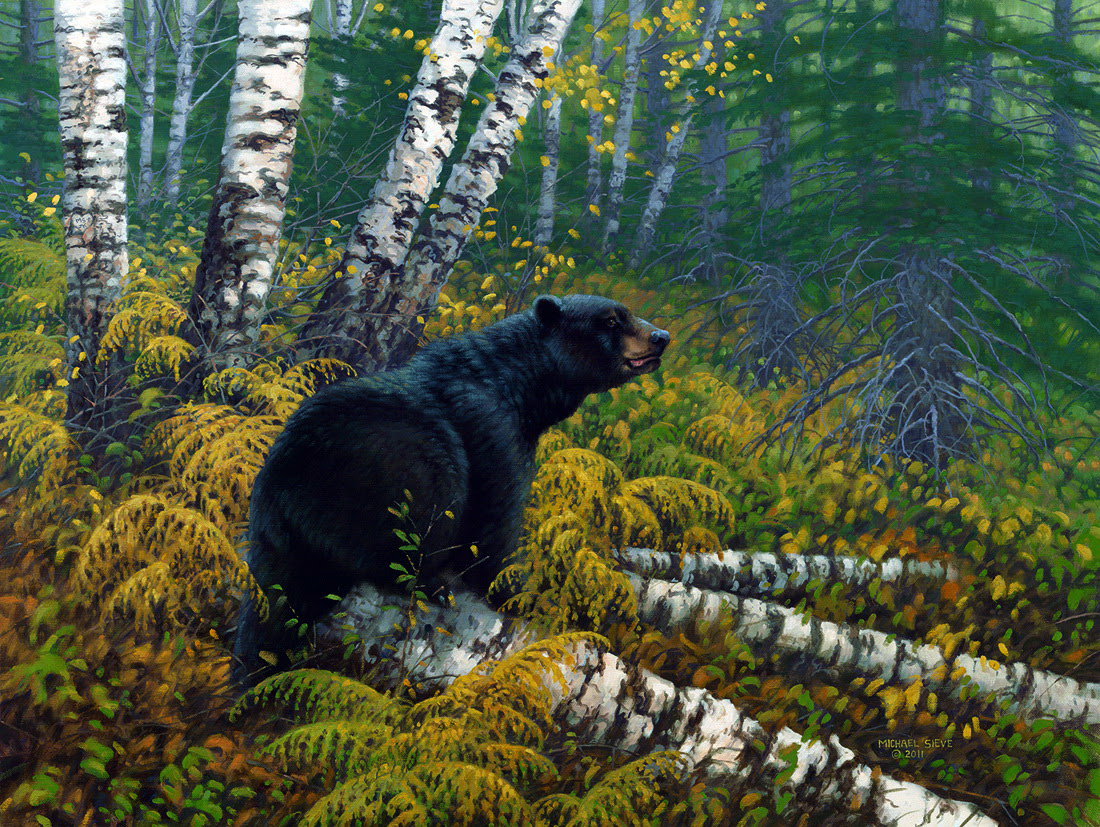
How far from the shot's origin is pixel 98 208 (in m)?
5.84

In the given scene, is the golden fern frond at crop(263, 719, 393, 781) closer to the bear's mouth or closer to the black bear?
the black bear

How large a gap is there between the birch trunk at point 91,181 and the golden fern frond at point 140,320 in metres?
0.17

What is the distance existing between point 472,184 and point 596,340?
9.62 ft

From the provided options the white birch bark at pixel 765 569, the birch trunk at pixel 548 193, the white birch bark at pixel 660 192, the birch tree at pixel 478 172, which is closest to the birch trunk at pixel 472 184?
the birch tree at pixel 478 172

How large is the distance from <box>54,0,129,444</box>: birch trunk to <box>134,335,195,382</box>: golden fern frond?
0.21 metres

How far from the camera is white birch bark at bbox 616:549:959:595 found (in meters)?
5.27

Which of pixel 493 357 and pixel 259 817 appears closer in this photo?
pixel 259 817

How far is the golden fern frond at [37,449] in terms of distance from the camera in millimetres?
4977

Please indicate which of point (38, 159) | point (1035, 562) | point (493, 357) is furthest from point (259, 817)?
point (38, 159)

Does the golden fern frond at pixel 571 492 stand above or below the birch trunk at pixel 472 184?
below

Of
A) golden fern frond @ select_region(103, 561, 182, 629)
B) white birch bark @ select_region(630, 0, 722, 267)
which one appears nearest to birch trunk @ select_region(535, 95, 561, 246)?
white birch bark @ select_region(630, 0, 722, 267)

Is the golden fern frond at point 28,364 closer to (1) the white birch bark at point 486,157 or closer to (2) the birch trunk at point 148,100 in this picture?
(1) the white birch bark at point 486,157

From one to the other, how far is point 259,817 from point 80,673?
1.18m

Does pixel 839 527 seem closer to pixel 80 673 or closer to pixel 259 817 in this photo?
pixel 259 817
